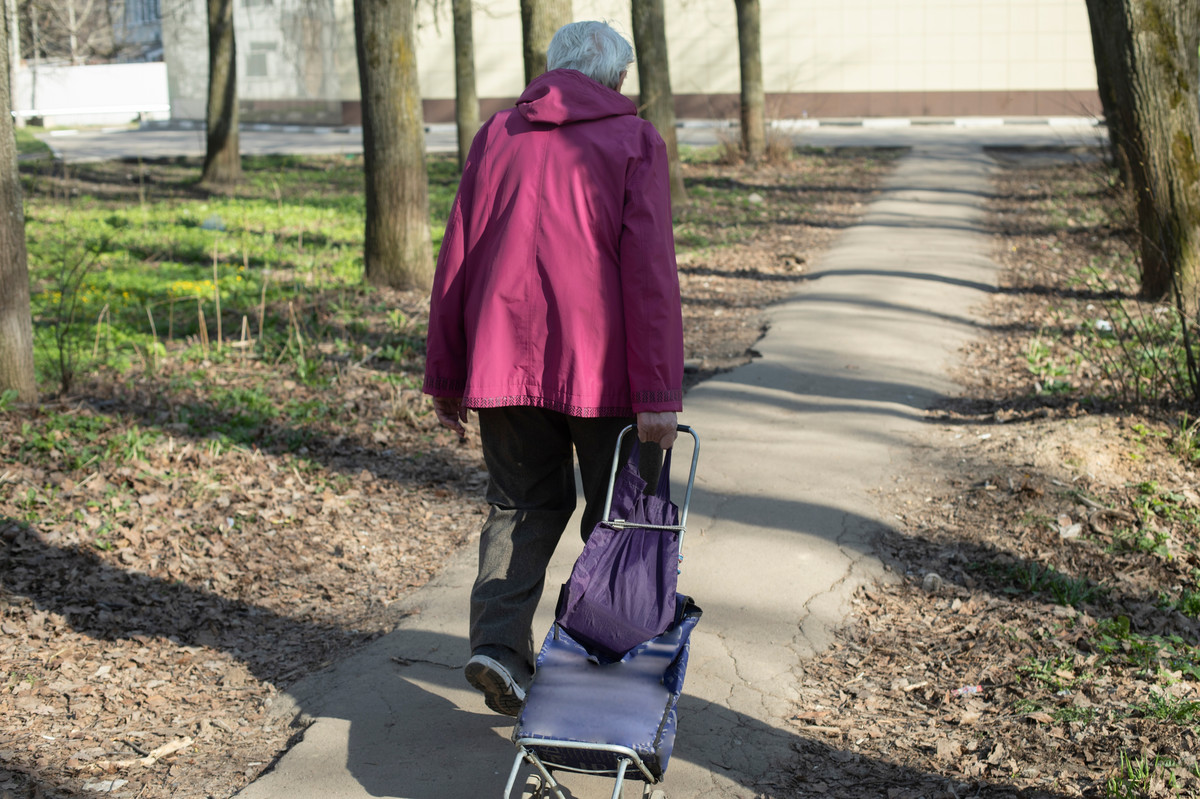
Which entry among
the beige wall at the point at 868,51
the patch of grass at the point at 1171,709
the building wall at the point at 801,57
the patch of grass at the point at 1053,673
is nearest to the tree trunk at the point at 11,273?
the patch of grass at the point at 1053,673

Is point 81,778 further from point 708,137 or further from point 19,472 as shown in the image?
point 708,137

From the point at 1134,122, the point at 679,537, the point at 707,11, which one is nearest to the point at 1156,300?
the point at 1134,122

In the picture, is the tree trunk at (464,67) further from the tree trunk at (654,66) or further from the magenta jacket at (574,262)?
the magenta jacket at (574,262)

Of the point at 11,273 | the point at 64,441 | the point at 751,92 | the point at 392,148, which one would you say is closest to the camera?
the point at 64,441

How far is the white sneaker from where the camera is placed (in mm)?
3047

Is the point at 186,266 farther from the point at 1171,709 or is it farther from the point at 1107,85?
the point at 1171,709

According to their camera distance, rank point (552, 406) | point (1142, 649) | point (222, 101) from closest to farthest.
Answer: point (552, 406) < point (1142, 649) < point (222, 101)

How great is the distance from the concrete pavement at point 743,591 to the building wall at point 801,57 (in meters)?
27.1

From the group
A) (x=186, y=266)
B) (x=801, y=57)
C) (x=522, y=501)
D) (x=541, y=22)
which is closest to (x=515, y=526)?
(x=522, y=501)

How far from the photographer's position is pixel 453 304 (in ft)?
10.3

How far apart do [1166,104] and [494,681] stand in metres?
8.32

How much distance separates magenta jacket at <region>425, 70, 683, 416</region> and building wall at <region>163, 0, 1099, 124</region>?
3203 cm

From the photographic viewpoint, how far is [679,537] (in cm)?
304

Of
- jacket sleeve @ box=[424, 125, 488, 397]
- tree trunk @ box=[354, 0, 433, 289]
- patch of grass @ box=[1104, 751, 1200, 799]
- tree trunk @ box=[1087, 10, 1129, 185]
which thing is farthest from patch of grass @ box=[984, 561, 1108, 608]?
tree trunk @ box=[354, 0, 433, 289]
